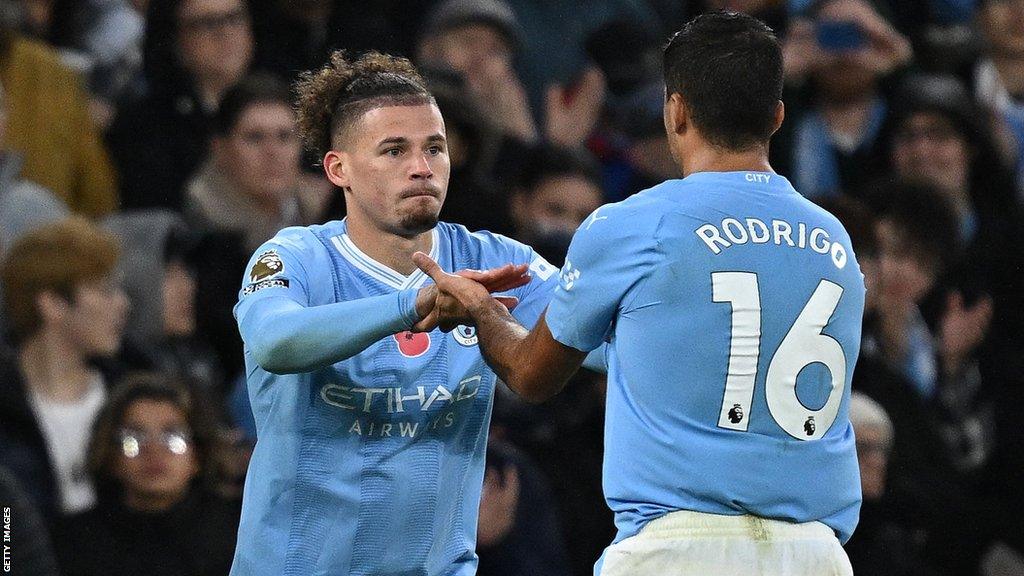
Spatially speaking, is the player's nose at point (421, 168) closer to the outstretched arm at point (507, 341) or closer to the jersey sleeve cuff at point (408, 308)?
the outstretched arm at point (507, 341)

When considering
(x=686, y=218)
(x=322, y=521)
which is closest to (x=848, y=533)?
(x=686, y=218)

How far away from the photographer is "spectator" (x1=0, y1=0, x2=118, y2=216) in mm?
7074

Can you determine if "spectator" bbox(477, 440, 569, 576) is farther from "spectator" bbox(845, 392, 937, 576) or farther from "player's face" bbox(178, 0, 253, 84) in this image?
"player's face" bbox(178, 0, 253, 84)

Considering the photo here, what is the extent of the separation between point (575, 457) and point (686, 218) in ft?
11.3

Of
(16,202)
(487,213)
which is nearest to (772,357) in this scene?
(487,213)

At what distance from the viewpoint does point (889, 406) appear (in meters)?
7.55

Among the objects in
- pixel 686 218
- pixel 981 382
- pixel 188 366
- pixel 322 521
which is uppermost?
pixel 686 218

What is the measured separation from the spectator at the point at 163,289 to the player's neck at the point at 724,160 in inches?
149

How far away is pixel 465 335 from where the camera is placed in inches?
169

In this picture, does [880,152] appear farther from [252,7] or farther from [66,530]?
[66,530]

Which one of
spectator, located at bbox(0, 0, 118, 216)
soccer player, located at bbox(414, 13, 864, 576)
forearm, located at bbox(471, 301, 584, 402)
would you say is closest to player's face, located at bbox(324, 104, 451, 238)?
forearm, located at bbox(471, 301, 584, 402)

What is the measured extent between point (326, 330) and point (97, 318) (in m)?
3.28

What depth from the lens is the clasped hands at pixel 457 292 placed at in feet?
12.5

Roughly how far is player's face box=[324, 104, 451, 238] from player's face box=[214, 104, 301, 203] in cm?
311
